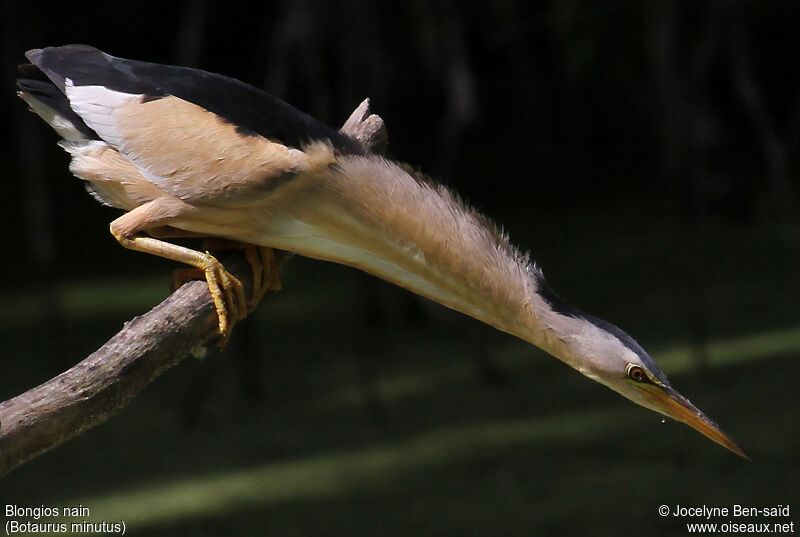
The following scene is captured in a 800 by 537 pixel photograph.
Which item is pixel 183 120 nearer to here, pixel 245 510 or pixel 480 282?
pixel 480 282

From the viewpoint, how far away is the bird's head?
103cm

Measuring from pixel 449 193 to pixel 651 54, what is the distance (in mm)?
3217

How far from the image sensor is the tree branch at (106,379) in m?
0.87

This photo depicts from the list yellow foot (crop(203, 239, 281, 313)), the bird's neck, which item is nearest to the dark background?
yellow foot (crop(203, 239, 281, 313))

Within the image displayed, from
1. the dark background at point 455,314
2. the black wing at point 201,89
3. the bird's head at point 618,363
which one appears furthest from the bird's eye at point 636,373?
the dark background at point 455,314

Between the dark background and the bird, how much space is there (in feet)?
4.98

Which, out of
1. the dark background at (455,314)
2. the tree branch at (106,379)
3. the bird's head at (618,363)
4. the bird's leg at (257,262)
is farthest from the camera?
the dark background at (455,314)

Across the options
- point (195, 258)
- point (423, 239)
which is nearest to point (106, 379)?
point (195, 258)

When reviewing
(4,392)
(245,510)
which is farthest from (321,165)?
(4,392)

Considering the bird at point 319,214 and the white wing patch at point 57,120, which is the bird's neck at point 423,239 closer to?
the bird at point 319,214

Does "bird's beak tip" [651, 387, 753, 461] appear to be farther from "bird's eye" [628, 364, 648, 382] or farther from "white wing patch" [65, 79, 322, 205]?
"white wing patch" [65, 79, 322, 205]

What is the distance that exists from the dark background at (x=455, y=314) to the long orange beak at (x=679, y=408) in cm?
150

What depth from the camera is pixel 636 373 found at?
3.38 ft

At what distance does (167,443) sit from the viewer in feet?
9.77
